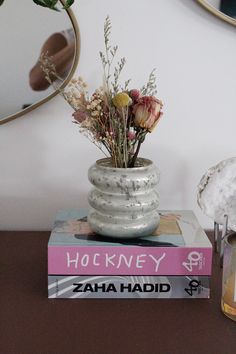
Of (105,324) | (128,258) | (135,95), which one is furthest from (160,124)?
(105,324)

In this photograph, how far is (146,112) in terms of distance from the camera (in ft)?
2.81

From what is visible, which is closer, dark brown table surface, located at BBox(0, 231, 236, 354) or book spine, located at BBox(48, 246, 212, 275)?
dark brown table surface, located at BBox(0, 231, 236, 354)

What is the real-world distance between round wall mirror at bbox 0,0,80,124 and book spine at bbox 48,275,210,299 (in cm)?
42

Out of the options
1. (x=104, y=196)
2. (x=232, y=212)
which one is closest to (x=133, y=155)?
(x=104, y=196)

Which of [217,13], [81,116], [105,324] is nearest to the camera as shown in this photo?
[105,324]

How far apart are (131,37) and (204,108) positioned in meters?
0.23

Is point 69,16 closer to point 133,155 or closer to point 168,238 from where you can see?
point 133,155

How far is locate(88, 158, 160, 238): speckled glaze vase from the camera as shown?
A: 87 centimetres

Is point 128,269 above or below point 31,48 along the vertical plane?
below

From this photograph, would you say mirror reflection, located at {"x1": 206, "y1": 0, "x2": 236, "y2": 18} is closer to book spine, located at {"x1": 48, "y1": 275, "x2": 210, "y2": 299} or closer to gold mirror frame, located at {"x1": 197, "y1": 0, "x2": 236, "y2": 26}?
gold mirror frame, located at {"x1": 197, "y1": 0, "x2": 236, "y2": 26}

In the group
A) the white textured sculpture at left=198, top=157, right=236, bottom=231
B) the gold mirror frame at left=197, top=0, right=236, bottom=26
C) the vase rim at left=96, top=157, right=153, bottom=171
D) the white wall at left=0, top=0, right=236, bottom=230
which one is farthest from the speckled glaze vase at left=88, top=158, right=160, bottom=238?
the gold mirror frame at left=197, top=0, right=236, bottom=26

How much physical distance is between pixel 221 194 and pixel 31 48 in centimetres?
51

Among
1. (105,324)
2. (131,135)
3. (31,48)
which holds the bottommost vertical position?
(105,324)

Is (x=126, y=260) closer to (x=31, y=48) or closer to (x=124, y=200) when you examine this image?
(x=124, y=200)
